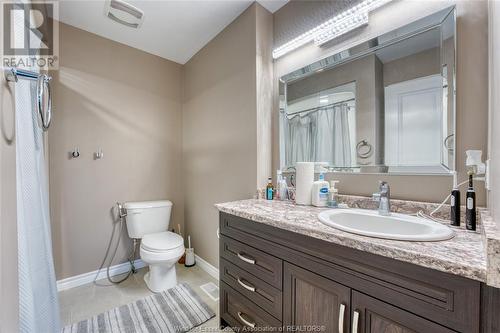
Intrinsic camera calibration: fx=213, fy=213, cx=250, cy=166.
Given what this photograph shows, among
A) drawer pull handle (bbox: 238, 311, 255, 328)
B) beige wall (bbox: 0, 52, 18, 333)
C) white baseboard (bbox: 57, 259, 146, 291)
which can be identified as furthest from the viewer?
white baseboard (bbox: 57, 259, 146, 291)

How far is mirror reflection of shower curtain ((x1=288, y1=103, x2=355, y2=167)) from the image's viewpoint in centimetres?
143

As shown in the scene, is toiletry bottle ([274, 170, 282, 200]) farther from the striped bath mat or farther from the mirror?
the striped bath mat

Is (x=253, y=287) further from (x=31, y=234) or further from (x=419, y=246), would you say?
(x=31, y=234)

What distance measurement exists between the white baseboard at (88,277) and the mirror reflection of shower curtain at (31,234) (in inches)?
32.4

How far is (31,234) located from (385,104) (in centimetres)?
207

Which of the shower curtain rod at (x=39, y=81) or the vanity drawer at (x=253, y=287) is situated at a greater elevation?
the shower curtain rod at (x=39, y=81)

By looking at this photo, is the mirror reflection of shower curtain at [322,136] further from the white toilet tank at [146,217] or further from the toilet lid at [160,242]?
the white toilet tank at [146,217]

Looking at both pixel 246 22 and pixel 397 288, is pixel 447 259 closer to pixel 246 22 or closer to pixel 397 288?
pixel 397 288

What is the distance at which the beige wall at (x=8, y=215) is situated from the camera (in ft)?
2.33

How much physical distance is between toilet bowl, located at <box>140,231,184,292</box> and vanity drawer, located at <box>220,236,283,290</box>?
2.14ft

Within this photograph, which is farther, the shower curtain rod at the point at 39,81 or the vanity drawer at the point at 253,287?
the vanity drawer at the point at 253,287

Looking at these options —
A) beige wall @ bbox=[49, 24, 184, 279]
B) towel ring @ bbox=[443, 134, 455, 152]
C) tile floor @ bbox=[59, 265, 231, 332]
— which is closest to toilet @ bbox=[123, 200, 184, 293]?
tile floor @ bbox=[59, 265, 231, 332]

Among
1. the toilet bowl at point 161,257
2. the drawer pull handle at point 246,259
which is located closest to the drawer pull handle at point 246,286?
the drawer pull handle at point 246,259

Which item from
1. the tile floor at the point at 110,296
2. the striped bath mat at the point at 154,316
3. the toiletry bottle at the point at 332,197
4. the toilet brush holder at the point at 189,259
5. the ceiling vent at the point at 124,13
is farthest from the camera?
the toilet brush holder at the point at 189,259
